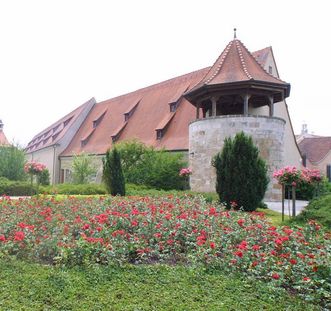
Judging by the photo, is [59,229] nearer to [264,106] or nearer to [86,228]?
[86,228]

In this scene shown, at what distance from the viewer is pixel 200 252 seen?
4.93 meters

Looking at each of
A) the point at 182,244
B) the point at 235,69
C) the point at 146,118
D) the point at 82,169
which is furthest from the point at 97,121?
the point at 182,244

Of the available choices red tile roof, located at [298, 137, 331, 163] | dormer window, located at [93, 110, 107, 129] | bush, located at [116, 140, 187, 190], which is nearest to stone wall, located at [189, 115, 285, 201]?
bush, located at [116, 140, 187, 190]

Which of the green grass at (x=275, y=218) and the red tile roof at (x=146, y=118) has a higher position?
the red tile roof at (x=146, y=118)

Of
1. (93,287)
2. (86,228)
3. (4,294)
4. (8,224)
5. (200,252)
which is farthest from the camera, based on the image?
(8,224)

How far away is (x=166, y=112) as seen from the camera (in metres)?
25.8

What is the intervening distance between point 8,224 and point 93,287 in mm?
2829

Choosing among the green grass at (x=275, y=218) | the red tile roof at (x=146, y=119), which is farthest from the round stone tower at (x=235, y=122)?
the green grass at (x=275, y=218)

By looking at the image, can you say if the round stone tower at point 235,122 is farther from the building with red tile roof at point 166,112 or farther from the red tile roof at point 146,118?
the red tile roof at point 146,118

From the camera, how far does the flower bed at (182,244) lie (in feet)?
14.7

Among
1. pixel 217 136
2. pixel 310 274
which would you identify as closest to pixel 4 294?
pixel 310 274

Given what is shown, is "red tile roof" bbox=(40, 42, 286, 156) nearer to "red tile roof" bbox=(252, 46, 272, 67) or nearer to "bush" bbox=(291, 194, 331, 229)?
"red tile roof" bbox=(252, 46, 272, 67)

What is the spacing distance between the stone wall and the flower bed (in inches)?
376

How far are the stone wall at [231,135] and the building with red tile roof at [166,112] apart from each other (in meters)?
1.46
